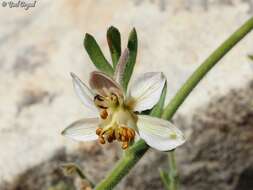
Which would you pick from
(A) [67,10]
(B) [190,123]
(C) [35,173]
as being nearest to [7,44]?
(A) [67,10]

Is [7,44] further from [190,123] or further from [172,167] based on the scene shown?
[172,167]

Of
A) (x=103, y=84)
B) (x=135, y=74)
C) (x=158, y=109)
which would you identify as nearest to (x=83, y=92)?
(x=103, y=84)

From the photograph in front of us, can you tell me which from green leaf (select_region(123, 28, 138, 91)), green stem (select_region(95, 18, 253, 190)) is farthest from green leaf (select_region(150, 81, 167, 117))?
green leaf (select_region(123, 28, 138, 91))

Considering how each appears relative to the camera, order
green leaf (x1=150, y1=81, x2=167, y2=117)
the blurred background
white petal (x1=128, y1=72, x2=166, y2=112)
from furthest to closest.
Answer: the blurred background, green leaf (x1=150, y1=81, x2=167, y2=117), white petal (x1=128, y1=72, x2=166, y2=112)

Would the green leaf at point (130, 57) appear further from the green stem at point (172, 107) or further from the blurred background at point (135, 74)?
the blurred background at point (135, 74)

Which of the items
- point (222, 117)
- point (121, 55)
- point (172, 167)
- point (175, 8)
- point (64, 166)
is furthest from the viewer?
point (175, 8)

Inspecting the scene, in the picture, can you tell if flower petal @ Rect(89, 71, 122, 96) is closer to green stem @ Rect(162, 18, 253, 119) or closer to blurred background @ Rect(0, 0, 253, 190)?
green stem @ Rect(162, 18, 253, 119)
